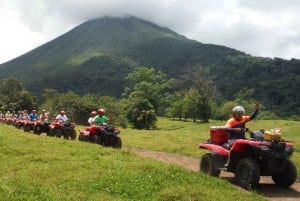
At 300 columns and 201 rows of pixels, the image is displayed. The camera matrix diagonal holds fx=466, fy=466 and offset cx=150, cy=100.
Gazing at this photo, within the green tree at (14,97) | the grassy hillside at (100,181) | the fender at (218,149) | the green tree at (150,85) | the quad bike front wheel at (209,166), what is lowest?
the grassy hillside at (100,181)

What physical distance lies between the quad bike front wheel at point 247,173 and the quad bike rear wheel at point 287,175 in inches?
43.0

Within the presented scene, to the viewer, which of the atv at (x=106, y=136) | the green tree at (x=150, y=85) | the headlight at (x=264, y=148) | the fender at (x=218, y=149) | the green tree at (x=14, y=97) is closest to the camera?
the headlight at (x=264, y=148)

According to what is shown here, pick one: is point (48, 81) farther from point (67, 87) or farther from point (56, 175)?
point (56, 175)

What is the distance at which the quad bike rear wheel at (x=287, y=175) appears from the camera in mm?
12781

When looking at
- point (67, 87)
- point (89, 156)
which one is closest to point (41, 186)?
point (89, 156)

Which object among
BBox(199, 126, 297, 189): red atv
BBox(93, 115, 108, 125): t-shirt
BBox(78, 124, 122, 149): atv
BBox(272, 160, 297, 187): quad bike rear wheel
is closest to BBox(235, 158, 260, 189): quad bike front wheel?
BBox(199, 126, 297, 189): red atv

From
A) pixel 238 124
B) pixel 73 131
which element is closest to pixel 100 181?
pixel 238 124

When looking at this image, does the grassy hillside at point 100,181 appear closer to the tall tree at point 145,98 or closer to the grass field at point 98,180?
the grass field at point 98,180

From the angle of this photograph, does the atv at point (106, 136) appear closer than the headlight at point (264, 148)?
No

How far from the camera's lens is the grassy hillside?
32.8ft

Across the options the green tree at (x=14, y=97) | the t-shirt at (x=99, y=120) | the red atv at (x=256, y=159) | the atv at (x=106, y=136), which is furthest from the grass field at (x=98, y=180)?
the green tree at (x=14, y=97)

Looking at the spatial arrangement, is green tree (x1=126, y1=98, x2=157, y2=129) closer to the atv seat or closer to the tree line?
the tree line

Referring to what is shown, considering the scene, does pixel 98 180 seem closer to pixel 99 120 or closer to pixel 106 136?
pixel 106 136

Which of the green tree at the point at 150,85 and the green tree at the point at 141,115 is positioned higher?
A: the green tree at the point at 150,85
